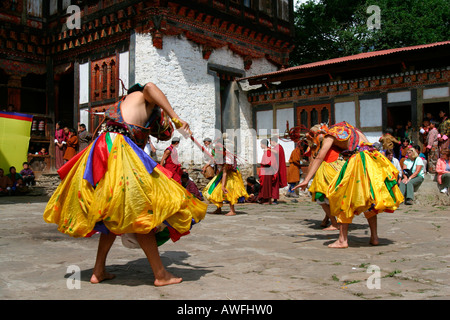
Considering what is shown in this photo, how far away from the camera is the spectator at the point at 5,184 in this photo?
1370 cm

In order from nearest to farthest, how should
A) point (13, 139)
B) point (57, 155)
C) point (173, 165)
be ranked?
point (173, 165) → point (13, 139) → point (57, 155)

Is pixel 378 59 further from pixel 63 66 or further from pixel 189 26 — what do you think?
pixel 63 66

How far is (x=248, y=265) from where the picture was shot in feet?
13.7

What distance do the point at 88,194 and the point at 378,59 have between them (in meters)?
12.1

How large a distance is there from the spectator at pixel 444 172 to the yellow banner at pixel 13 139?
1283 cm

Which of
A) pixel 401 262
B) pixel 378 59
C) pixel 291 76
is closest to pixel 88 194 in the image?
pixel 401 262

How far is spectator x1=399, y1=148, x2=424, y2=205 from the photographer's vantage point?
1114 centimetres

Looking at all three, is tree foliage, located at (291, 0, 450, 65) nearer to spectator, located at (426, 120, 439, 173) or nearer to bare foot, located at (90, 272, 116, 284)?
spectator, located at (426, 120, 439, 173)

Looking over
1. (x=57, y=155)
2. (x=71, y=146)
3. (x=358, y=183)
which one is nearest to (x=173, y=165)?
(x=358, y=183)

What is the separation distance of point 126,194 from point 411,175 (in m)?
9.65

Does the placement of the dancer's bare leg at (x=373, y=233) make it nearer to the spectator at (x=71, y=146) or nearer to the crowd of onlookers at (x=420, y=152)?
the crowd of onlookers at (x=420, y=152)

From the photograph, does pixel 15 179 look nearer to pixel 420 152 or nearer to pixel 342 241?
pixel 342 241

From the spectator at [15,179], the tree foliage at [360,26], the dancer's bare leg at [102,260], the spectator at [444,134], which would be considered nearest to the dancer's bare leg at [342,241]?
the dancer's bare leg at [102,260]

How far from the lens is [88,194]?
338cm
